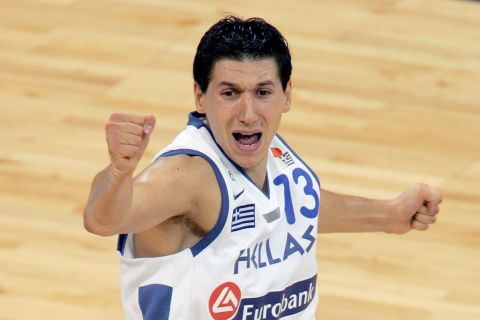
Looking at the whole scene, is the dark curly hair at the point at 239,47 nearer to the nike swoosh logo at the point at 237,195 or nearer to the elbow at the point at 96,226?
the nike swoosh logo at the point at 237,195

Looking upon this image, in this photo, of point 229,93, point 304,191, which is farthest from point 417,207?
point 229,93

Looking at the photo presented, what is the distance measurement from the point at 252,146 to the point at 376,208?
65cm

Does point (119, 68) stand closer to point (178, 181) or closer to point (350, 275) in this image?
point (350, 275)

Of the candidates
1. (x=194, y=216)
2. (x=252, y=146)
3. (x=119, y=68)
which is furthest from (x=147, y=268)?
(x=119, y=68)

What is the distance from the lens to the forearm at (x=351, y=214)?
3656mm

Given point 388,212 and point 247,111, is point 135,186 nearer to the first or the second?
point 247,111

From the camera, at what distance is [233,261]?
126 inches

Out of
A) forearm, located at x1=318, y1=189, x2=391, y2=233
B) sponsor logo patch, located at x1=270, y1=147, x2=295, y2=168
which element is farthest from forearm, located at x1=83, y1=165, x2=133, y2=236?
forearm, located at x1=318, y1=189, x2=391, y2=233

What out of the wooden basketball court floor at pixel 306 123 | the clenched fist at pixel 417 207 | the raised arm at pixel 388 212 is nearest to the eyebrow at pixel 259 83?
the raised arm at pixel 388 212

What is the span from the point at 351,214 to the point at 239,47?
73cm

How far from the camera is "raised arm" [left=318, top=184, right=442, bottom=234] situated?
3.70 meters

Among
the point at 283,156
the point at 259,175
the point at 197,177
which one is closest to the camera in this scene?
the point at 197,177

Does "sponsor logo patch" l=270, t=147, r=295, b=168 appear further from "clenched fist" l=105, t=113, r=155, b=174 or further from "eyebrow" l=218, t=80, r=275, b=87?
"clenched fist" l=105, t=113, r=155, b=174

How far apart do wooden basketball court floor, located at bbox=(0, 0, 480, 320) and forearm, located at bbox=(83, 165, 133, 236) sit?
67.4 inches
